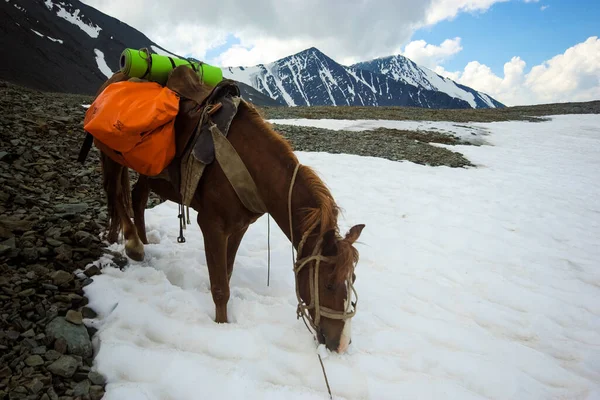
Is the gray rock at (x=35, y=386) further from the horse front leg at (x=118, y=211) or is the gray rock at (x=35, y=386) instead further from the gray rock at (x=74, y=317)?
the horse front leg at (x=118, y=211)

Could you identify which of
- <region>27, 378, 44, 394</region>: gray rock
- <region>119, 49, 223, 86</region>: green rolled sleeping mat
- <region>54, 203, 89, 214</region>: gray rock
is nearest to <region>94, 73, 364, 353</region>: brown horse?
<region>119, 49, 223, 86</region>: green rolled sleeping mat

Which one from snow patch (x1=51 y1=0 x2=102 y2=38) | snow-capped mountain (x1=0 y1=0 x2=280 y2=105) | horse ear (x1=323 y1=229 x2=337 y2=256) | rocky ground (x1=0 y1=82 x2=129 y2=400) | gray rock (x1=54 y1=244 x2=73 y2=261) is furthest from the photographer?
snow patch (x1=51 y1=0 x2=102 y2=38)

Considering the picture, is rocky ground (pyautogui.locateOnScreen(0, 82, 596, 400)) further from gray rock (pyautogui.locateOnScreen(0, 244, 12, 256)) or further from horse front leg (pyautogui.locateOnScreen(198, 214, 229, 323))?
horse front leg (pyautogui.locateOnScreen(198, 214, 229, 323))

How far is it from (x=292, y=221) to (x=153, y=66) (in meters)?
2.43

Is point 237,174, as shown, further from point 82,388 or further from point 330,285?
point 82,388

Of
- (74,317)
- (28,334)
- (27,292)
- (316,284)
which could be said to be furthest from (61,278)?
(316,284)

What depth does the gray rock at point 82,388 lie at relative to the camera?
7.04ft

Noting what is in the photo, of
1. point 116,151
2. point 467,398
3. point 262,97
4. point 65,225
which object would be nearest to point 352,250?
point 467,398

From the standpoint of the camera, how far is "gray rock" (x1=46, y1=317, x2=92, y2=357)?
2.45 meters

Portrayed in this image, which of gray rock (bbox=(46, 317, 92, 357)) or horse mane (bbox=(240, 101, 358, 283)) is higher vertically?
horse mane (bbox=(240, 101, 358, 283))

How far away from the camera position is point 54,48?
7106 centimetres

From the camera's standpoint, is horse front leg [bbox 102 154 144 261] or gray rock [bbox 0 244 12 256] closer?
gray rock [bbox 0 244 12 256]

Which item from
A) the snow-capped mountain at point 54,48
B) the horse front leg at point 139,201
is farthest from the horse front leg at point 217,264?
the snow-capped mountain at point 54,48

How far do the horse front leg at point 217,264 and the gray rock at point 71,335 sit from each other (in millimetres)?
1027
